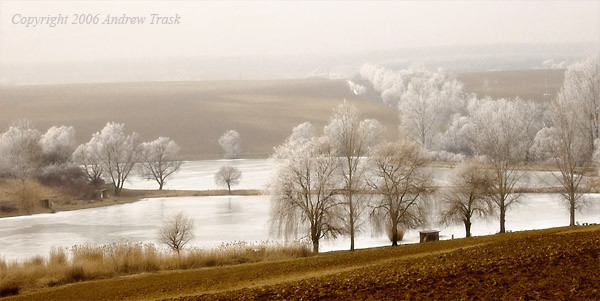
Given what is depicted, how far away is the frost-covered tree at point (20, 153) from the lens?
196 ft

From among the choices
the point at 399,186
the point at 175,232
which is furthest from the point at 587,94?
the point at 175,232

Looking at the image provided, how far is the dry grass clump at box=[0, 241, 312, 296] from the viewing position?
20.2 m

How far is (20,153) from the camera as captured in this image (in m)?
62.1

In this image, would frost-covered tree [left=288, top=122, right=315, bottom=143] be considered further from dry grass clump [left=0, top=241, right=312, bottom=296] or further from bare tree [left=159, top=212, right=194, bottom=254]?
dry grass clump [left=0, top=241, right=312, bottom=296]

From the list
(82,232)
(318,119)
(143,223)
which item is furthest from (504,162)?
(318,119)

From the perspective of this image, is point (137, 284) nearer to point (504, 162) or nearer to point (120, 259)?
point (120, 259)

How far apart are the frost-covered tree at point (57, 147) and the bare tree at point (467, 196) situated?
44.9 m

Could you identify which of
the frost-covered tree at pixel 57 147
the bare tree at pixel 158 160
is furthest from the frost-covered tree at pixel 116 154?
the frost-covered tree at pixel 57 147

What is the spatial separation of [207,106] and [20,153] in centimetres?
5237

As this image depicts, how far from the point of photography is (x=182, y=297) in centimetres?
1483

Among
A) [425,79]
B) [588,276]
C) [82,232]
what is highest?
[425,79]

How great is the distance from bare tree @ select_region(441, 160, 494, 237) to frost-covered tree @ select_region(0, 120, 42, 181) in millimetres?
40238

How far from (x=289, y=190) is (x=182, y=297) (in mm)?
15966

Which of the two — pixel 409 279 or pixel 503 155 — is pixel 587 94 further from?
pixel 409 279
